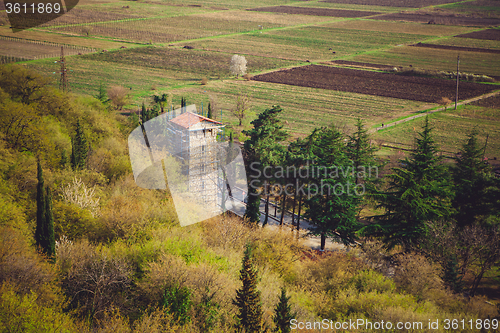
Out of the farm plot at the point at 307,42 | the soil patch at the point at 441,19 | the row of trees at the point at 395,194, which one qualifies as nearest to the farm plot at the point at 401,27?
the farm plot at the point at 307,42

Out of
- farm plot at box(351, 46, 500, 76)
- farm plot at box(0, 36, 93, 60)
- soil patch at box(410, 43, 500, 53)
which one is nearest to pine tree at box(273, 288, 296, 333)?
farm plot at box(0, 36, 93, 60)

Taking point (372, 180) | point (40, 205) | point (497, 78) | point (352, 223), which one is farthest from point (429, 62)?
point (40, 205)

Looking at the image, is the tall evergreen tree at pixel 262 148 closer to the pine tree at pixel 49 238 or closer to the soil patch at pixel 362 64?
the pine tree at pixel 49 238

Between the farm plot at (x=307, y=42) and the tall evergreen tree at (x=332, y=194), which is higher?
the farm plot at (x=307, y=42)

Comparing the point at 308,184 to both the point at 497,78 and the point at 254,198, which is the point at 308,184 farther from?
the point at 497,78

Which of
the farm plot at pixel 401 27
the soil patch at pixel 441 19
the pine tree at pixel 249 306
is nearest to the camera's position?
the pine tree at pixel 249 306
